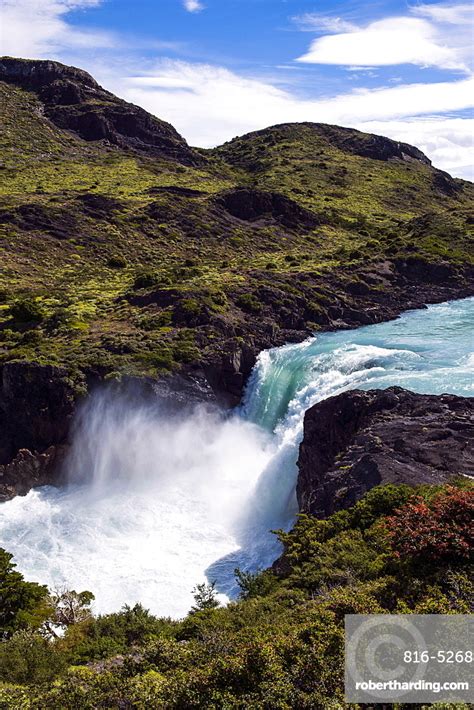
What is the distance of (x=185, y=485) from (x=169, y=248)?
47.8 meters

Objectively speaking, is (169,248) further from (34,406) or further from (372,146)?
(372,146)

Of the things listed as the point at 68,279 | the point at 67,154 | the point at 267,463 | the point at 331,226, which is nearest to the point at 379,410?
the point at 267,463

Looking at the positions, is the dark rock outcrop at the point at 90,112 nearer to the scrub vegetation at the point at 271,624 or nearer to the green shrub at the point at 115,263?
the green shrub at the point at 115,263

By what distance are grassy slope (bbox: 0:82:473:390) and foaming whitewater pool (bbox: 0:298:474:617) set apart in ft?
18.2

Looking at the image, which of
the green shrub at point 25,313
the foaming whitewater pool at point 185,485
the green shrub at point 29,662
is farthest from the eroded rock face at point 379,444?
the green shrub at point 25,313

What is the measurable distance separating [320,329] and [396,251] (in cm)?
2432

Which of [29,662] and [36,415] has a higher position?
[36,415]

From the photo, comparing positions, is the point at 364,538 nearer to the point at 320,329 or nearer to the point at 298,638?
the point at 298,638

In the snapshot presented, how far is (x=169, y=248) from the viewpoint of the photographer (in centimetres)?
7625

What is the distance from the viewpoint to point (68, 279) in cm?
6269

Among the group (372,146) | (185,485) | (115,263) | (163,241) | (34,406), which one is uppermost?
(372,146)

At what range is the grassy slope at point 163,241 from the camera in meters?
46.5

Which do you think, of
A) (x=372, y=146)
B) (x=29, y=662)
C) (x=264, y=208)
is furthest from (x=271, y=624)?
(x=372, y=146)

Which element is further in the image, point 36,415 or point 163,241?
point 163,241
